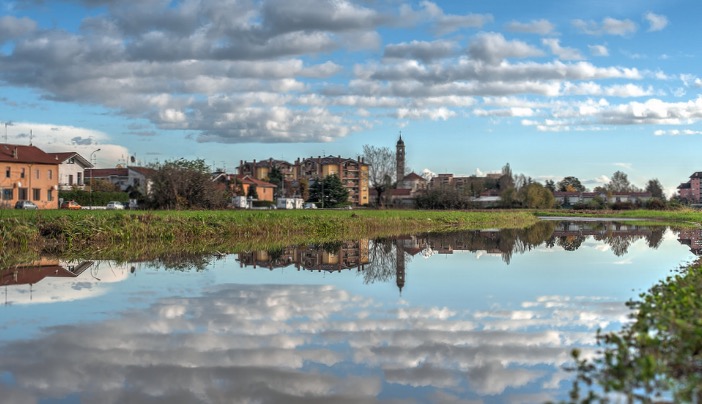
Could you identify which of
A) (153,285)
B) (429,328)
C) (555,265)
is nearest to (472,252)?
(555,265)

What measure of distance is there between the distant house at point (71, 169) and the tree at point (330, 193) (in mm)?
32773

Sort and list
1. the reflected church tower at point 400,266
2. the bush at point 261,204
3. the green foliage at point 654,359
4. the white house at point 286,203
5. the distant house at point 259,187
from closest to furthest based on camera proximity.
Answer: the green foliage at point 654,359
the reflected church tower at point 400,266
the bush at point 261,204
the white house at point 286,203
the distant house at point 259,187

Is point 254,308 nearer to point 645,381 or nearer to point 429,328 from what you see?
point 429,328

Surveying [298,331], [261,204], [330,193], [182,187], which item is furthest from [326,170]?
[298,331]

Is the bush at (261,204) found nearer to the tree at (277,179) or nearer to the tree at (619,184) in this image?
the tree at (277,179)

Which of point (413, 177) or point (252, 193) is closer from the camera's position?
point (252, 193)

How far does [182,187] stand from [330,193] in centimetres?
4722

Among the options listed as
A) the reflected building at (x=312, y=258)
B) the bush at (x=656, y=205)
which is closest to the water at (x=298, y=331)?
the reflected building at (x=312, y=258)

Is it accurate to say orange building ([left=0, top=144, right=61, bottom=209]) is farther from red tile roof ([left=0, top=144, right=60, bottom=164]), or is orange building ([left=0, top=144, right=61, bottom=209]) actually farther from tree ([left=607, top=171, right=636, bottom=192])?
tree ([left=607, top=171, right=636, bottom=192])

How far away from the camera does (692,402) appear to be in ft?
19.1

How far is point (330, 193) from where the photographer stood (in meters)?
97.6

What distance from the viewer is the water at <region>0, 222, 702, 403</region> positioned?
7.32 m

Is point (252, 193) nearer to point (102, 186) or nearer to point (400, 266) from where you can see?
point (102, 186)

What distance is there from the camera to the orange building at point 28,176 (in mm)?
60719
